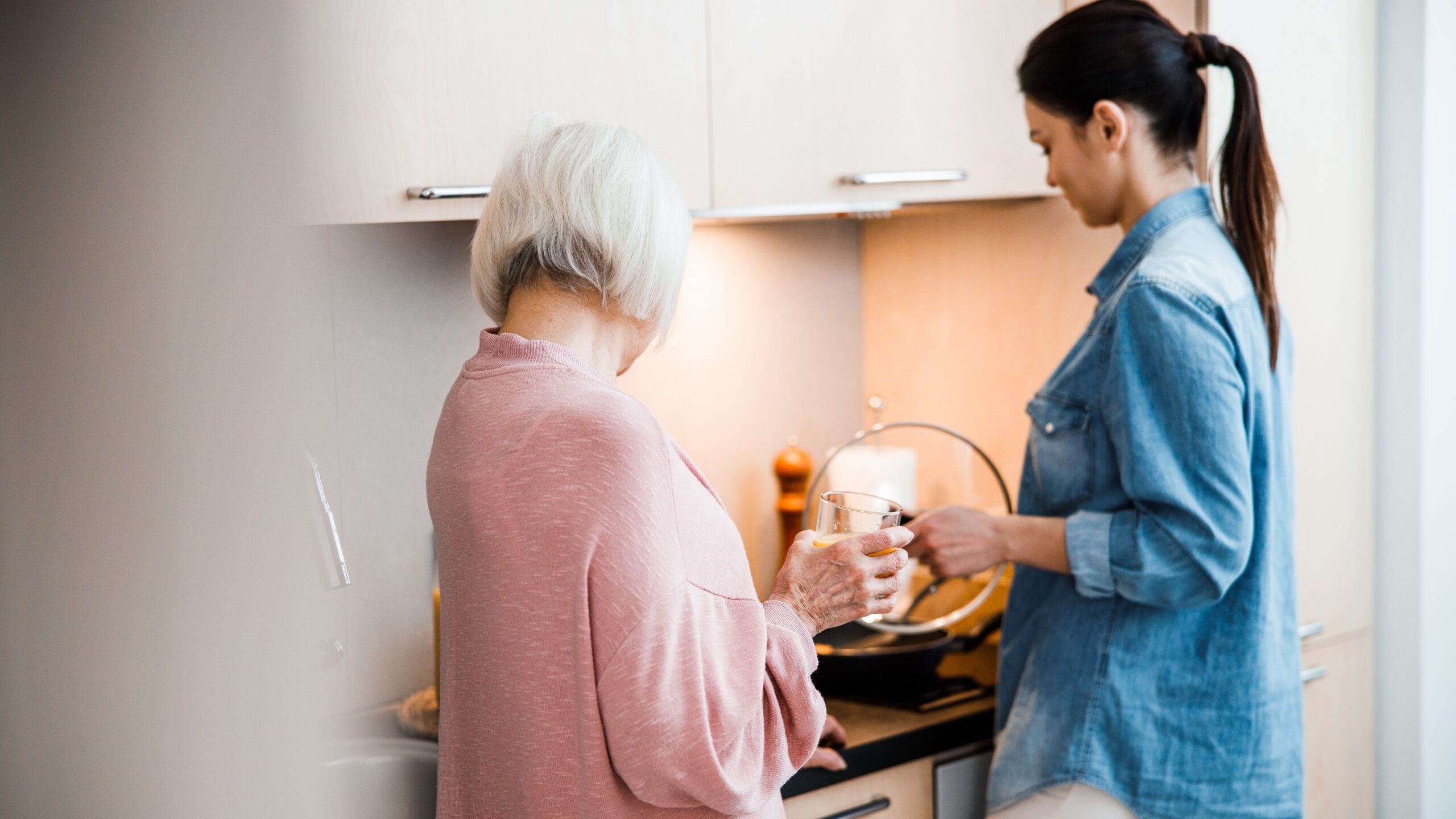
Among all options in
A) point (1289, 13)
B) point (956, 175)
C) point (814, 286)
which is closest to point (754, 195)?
point (956, 175)

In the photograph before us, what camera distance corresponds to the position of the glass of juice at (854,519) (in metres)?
0.91

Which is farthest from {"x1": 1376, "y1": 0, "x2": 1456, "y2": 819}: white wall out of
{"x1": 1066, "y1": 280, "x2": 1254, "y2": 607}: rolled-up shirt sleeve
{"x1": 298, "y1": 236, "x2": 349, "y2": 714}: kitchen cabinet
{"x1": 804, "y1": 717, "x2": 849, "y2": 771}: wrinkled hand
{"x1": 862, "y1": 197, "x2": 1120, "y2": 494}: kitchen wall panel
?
{"x1": 298, "y1": 236, "x2": 349, "y2": 714}: kitchen cabinet

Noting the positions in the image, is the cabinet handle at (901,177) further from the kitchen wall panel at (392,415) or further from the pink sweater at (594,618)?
the pink sweater at (594,618)

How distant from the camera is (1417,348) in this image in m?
1.63

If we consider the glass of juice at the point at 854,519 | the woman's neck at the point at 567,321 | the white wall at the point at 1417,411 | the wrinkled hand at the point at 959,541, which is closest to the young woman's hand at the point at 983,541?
the wrinkled hand at the point at 959,541

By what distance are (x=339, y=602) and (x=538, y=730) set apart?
0.60 metres

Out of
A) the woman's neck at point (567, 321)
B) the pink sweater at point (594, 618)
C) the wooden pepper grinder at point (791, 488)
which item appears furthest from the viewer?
the wooden pepper grinder at point (791, 488)

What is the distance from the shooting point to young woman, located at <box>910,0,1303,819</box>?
3.56 ft

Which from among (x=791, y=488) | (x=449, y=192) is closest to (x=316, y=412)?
(x=449, y=192)

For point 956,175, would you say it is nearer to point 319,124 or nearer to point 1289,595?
point 1289,595

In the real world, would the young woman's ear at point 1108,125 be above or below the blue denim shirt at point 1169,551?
above

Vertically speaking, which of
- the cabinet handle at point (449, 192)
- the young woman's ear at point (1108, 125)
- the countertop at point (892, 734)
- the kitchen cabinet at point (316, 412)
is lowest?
the countertop at point (892, 734)

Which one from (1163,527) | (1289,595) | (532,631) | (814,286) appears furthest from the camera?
(814,286)

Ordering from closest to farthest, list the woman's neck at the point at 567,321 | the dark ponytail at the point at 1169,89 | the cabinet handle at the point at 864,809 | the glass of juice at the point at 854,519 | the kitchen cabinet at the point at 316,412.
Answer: the kitchen cabinet at the point at 316,412, the woman's neck at the point at 567,321, the glass of juice at the point at 854,519, the dark ponytail at the point at 1169,89, the cabinet handle at the point at 864,809
